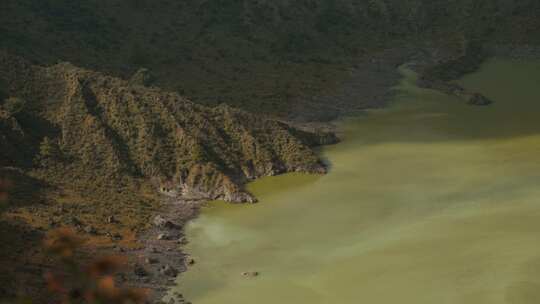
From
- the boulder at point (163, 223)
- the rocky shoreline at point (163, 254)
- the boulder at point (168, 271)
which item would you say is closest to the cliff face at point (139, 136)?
the rocky shoreline at point (163, 254)

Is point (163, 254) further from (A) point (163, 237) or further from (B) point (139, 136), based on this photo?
(B) point (139, 136)

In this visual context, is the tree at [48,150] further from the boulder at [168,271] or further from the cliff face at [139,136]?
the boulder at [168,271]

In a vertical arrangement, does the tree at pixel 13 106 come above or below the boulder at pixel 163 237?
above

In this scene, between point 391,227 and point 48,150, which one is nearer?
point 391,227

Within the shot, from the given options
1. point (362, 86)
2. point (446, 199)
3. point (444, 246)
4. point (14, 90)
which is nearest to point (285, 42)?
point (362, 86)

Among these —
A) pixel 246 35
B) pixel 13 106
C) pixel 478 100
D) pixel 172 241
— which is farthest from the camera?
pixel 246 35

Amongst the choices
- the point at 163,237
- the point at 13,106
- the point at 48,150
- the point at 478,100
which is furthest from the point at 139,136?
the point at 478,100
